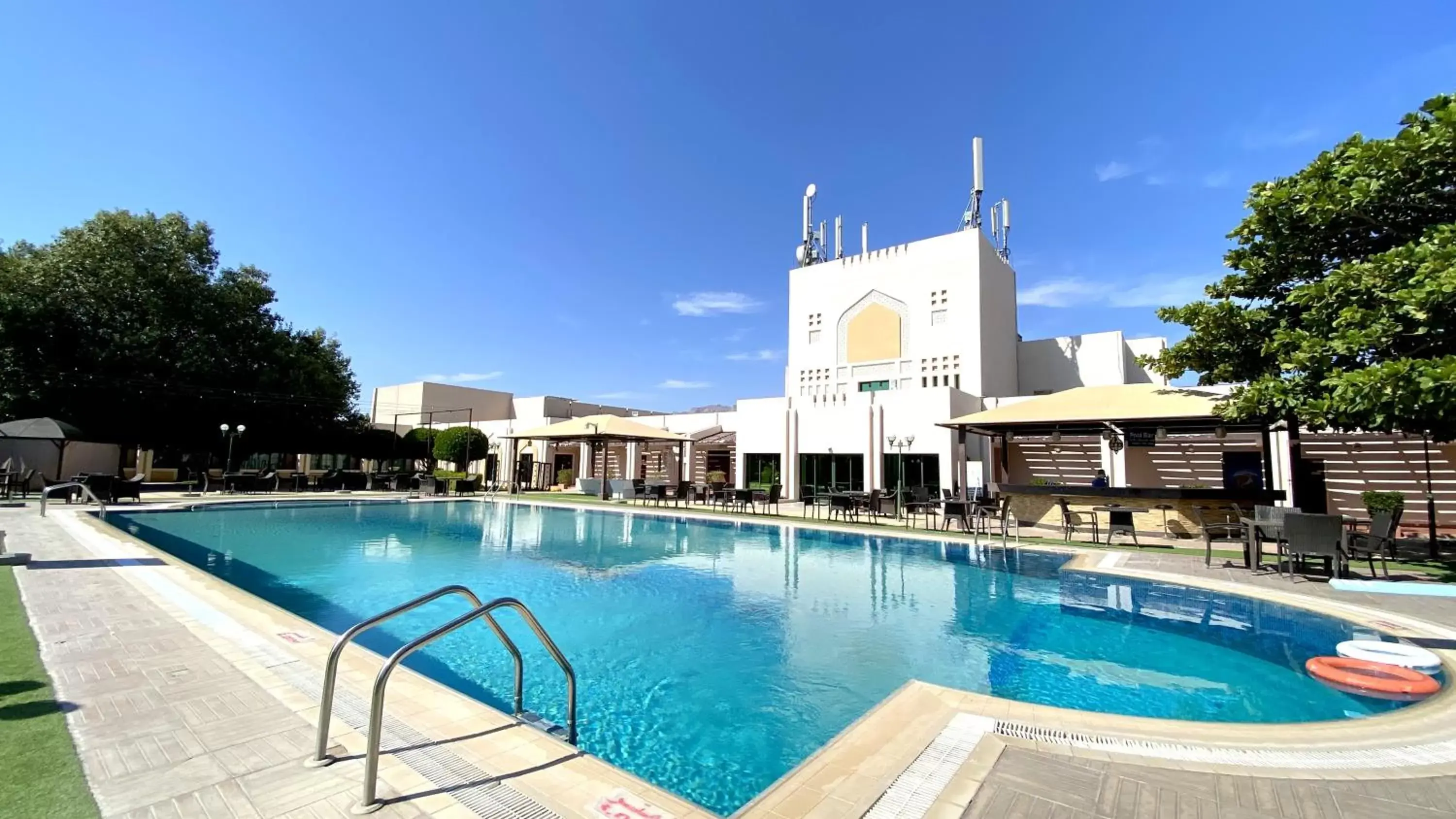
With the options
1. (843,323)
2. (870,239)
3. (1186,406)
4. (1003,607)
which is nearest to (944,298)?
(843,323)

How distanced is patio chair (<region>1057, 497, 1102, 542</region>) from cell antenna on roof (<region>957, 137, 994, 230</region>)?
A: 2079cm

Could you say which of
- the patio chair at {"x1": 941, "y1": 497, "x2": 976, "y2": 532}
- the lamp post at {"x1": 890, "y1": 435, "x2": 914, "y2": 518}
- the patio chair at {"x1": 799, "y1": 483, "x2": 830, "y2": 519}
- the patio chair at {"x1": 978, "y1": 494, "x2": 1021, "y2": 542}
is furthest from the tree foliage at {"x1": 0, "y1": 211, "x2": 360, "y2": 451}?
the patio chair at {"x1": 978, "y1": 494, "x2": 1021, "y2": 542}

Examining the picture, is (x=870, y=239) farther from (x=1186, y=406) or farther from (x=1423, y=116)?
(x=1423, y=116)

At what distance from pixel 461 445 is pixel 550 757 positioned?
34.5m

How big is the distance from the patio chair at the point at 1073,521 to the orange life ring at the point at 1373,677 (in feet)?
28.2

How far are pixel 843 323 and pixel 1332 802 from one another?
30.0 meters

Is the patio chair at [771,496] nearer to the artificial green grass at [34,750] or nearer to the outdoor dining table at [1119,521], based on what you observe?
the outdoor dining table at [1119,521]

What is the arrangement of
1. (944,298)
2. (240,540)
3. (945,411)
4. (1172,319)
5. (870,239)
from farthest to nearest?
(870,239)
(944,298)
(945,411)
(240,540)
(1172,319)

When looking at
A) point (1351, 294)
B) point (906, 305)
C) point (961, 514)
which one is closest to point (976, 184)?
point (906, 305)

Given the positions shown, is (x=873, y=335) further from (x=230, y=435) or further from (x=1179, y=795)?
(x=230, y=435)

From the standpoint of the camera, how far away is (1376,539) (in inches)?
346

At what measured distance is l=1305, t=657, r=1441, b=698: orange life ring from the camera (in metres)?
4.52

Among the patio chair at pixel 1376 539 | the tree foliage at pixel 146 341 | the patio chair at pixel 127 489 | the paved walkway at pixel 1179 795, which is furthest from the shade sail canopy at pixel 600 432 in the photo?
the paved walkway at pixel 1179 795

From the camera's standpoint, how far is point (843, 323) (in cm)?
3183
